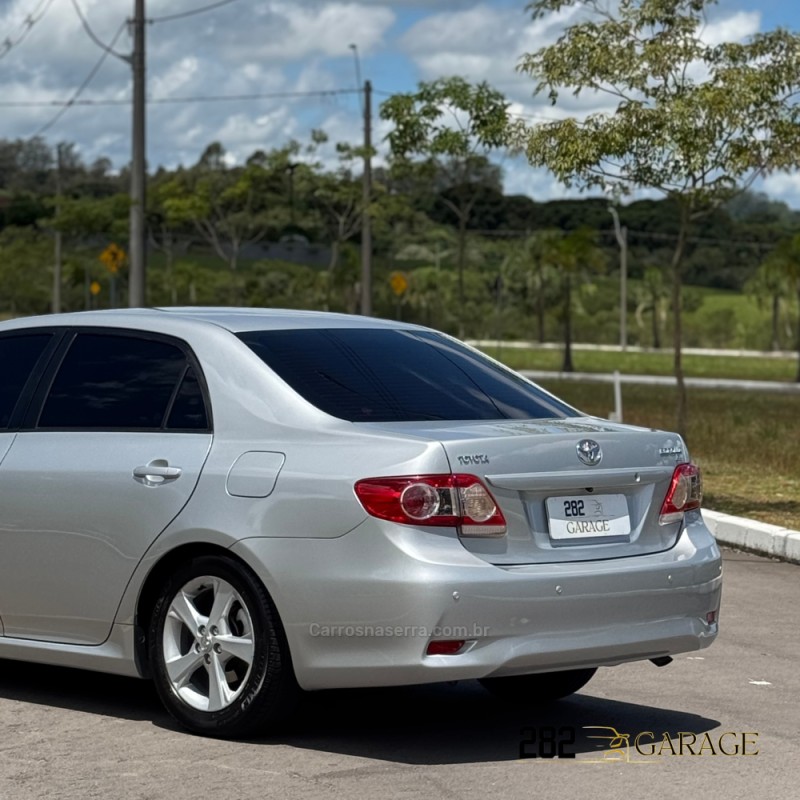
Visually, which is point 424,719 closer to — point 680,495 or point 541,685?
point 541,685

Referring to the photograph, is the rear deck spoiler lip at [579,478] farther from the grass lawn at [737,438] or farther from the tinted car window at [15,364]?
the grass lawn at [737,438]

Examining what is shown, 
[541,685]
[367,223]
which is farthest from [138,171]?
[541,685]

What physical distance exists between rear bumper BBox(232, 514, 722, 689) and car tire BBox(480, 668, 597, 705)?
36.8 inches

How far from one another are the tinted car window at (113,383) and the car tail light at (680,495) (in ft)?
6.21

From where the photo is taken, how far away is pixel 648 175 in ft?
58.6

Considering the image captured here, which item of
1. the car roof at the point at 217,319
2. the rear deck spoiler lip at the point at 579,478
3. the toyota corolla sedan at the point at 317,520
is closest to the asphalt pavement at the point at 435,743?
the toyota corolla sedan at the point at 317,520

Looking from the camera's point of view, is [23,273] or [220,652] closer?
[220,652]

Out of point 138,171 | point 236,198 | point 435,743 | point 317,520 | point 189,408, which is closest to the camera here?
point 317,520

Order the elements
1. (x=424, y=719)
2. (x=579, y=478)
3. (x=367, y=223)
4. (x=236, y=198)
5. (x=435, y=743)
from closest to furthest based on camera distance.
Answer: (x=579, y=478) < (x=435, y=743) < (x=424, y=719) < (x=367, y=223) < (x=236, y=198)

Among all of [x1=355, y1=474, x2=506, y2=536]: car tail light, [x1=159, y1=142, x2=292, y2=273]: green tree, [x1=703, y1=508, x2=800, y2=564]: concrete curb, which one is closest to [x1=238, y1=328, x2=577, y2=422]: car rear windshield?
[x1=355, y1=474, x2=506, y2=536]: car tail light

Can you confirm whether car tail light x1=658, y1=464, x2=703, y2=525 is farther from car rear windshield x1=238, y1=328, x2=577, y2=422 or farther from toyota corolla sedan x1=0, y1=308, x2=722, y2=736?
car rear windshield x1=238, y1=328, x2=577, y2=422

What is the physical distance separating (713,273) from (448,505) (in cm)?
13670

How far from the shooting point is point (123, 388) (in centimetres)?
709

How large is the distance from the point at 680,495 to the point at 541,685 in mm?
1121
